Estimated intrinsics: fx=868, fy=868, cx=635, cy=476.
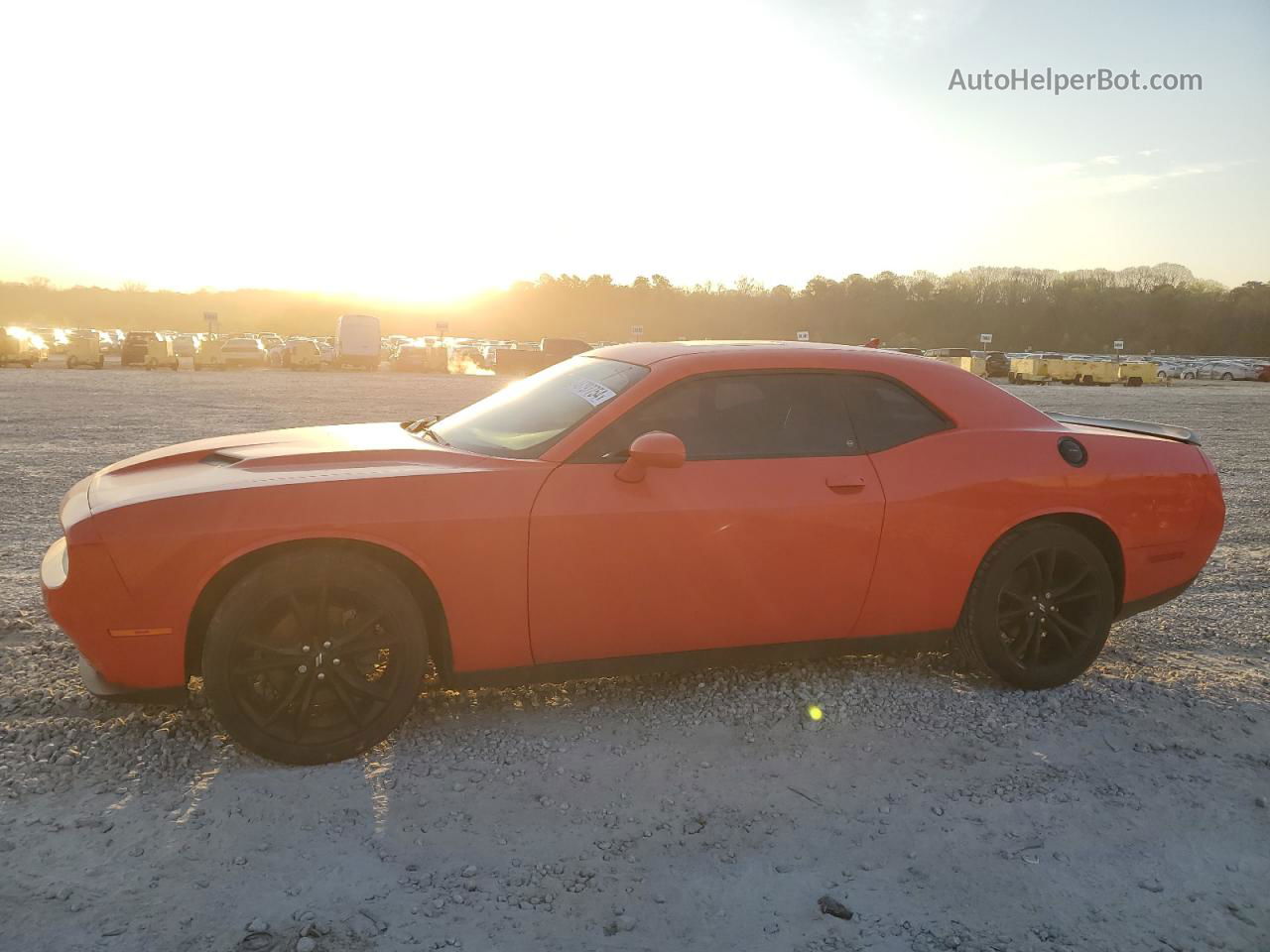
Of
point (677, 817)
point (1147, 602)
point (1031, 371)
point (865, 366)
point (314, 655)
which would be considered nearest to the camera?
point (677, 817)

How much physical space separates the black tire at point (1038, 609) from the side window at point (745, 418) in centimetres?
86

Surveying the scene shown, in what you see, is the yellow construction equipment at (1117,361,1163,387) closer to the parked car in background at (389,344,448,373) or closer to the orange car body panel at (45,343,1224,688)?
the parked car in background at (389,344,448,373)

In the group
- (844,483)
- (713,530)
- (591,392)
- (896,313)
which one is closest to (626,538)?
(713,530)

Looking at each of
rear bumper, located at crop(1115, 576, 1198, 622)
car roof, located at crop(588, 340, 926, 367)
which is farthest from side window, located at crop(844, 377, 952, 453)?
rear bumper, located at crop(1115, 576, 1198, 622)

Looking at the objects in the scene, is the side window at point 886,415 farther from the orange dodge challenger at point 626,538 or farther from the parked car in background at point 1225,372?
the parked car in background at point 1225,372

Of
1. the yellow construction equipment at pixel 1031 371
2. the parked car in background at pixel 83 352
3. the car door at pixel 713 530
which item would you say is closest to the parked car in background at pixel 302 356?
the parked car in background at pixel 83 352

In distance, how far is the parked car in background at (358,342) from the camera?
37.0 m

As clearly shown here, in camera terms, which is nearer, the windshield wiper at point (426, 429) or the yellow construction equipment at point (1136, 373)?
the windshield wiper at point (426, 429)

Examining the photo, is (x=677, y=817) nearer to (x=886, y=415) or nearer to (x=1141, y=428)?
(x=886, y=415)

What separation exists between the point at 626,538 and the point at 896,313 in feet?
411

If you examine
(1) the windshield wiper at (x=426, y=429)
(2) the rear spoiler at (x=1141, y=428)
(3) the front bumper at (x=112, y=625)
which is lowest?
(3) the front bumper at (x=112, y=625)

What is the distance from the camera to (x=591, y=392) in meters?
3.61

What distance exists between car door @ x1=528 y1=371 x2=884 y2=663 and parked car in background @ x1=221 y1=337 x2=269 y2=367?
3661 centimetres

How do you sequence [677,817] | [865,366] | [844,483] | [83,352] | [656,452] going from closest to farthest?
[677,817]
[656,452]
[844,483]
[865,366]
[83,352]
